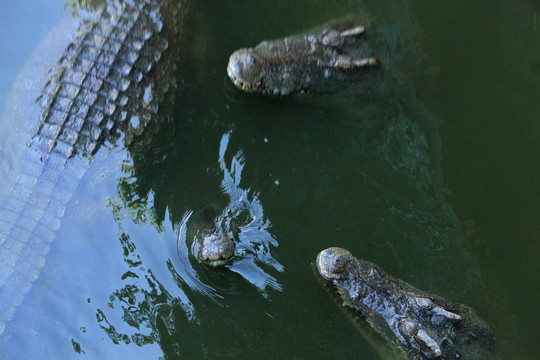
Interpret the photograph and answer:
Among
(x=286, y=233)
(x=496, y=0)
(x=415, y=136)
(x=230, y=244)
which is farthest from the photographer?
(x=496, y=0)

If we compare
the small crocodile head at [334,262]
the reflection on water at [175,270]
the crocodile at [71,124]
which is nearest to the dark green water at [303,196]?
the reflection on water at [175,270]

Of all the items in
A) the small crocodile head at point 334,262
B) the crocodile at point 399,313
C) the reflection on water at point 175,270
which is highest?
the reflection on water at point 175,270

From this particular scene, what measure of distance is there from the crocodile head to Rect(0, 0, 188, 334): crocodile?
2.51 ft

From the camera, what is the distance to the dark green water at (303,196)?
375cm

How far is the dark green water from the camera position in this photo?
3754 millimetres

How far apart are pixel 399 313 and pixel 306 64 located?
2.13 m

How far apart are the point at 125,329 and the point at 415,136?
284 centimetres

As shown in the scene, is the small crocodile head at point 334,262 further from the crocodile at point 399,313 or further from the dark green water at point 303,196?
the dark green water at point 303,196

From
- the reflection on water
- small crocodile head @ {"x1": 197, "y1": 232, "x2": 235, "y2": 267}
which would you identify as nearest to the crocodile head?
the reflection on water

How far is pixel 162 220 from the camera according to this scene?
394 centimetres

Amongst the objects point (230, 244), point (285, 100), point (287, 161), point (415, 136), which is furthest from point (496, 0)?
point (230, 244)

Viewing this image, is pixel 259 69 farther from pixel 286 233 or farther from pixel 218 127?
pixel 286 233

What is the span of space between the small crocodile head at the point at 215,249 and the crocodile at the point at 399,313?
69cm

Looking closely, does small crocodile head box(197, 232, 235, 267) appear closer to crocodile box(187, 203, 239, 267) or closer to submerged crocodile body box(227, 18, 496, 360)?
crocodile box(187, 203, 239, 267)
